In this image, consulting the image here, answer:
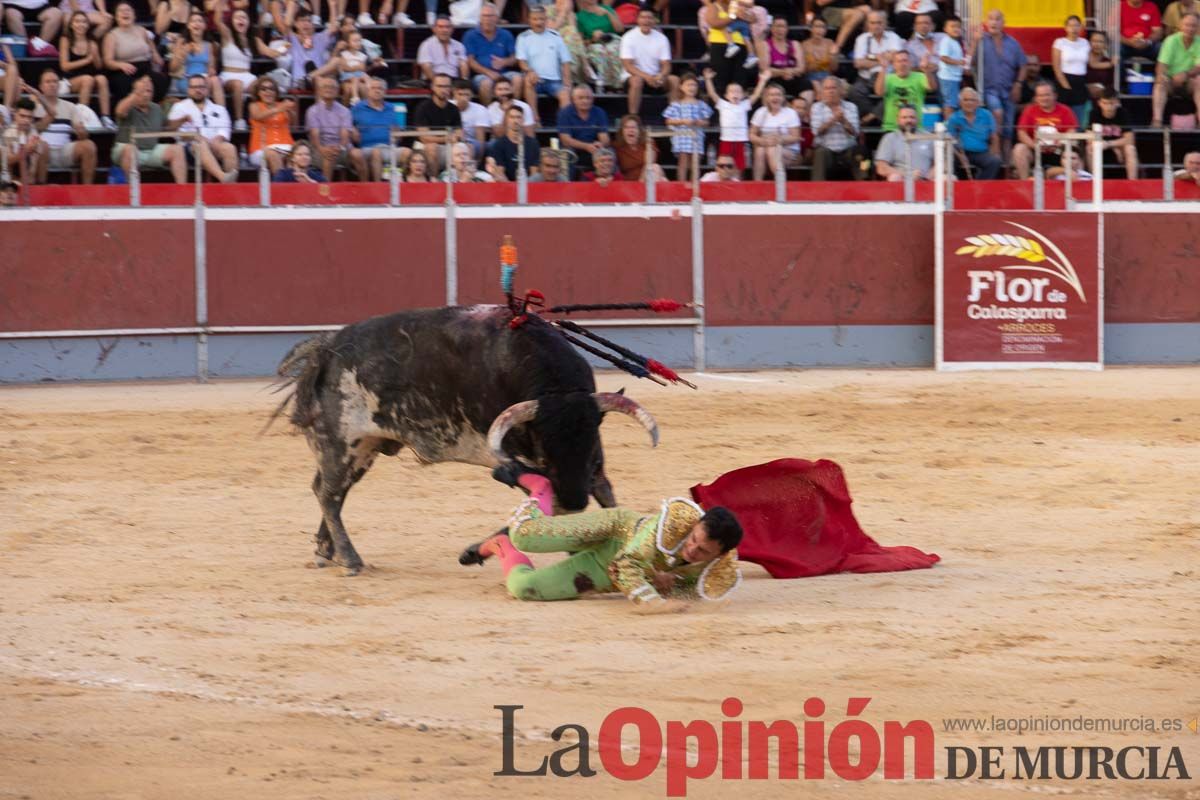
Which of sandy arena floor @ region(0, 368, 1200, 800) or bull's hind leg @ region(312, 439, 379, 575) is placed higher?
bull's hind leg @ region(312, 439, 379, 575)

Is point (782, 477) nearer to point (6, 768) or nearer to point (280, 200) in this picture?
point (6, 768)

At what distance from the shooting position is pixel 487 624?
618 cm

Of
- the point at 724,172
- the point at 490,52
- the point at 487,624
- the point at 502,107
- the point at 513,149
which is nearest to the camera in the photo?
the point at 487,624

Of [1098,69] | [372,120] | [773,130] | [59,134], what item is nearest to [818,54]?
[773,130]

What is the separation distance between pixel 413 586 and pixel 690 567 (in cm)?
122

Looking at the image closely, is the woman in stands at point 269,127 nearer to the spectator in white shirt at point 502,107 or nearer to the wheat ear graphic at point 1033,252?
the spectator in white shirt at point 502,107

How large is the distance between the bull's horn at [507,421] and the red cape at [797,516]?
32.5 inches

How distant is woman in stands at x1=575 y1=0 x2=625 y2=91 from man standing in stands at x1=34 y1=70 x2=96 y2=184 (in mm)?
4958

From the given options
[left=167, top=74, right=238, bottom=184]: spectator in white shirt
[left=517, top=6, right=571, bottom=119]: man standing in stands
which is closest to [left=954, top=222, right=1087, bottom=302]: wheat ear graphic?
[left=517, top=6, right=571, bottom=119]: man standing in stands

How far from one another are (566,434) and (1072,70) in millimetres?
12210

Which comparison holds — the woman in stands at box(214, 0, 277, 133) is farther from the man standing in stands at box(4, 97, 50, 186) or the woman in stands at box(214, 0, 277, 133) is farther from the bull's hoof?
the bull's hoof

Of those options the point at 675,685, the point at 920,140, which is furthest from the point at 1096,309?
the point at 675,685

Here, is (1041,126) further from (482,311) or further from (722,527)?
(722,527)

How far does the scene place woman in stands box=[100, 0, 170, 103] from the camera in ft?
50.4
